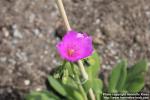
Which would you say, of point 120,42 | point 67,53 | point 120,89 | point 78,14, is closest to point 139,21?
point 120,42

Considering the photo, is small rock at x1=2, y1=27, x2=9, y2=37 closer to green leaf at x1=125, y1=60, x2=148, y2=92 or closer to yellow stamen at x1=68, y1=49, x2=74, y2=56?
green leaf at x1=125, y1=60, x2=148, y2=92

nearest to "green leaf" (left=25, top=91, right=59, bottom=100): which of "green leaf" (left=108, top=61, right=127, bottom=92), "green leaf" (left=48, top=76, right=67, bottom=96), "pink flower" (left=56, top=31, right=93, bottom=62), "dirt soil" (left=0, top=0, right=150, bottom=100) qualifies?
"green leaf" (left=48, top=76, right=67, bottom=96)

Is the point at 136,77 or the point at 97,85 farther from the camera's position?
the point at 136,77

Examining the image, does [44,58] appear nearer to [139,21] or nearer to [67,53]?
[139,21]

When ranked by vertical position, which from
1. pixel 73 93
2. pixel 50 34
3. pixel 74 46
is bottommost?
pixel 73 93

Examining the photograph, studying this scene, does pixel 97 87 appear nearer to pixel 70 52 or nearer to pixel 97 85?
pixel 97 85

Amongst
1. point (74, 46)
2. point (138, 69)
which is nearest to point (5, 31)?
point (138, 69)

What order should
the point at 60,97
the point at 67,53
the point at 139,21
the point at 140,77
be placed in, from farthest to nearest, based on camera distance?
the point at 139,21
the point at 60,97
the point at 140,77
the point at 67,53
